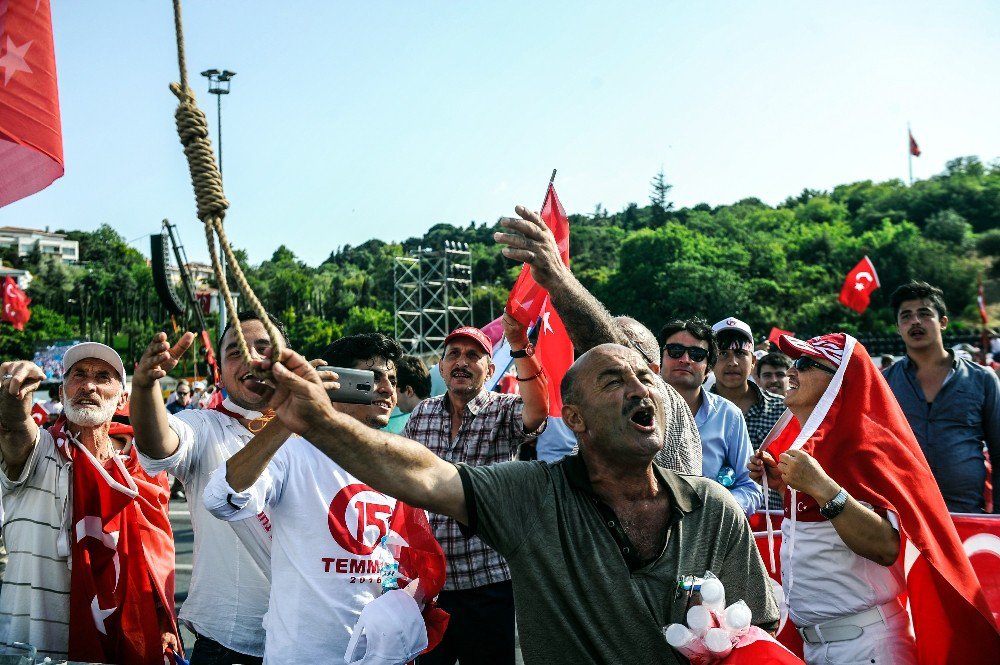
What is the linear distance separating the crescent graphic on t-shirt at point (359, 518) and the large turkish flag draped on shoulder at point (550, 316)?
1.97 metres

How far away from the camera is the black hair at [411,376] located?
674cm

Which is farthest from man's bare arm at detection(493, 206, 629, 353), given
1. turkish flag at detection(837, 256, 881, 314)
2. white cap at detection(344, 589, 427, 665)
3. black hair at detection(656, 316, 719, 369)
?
turkish flag at detection(837, 256, 881, 314)

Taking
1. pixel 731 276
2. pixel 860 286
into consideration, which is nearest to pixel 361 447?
pixel 860 286

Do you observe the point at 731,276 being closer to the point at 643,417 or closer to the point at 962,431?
the point at 962,431

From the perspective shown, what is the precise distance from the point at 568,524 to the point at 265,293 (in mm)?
81964

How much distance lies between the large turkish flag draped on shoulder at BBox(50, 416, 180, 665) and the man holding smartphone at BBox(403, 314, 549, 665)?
1.25 m

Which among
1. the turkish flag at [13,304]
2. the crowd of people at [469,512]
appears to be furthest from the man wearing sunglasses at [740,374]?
the turkish flag at [13,304]

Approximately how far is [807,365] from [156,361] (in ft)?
8.07

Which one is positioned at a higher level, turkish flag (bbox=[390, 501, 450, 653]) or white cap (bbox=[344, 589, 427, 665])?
turkish flag (bbox=[390, 501, 450, 653])

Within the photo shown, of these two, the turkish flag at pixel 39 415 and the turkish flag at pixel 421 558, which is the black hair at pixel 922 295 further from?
the turkish flag at pixel 39 415

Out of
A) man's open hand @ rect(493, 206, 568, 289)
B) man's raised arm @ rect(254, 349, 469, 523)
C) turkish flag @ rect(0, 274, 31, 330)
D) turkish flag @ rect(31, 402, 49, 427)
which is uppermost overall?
turkish flag @ rect(0, 274, 31, 330)

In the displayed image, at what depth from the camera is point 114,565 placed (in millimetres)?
3627

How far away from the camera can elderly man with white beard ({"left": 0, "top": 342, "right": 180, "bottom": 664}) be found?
3.50 m

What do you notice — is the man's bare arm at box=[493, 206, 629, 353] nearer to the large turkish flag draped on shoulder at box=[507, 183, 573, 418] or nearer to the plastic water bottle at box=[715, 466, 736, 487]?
the plastic water bottle at box=[715, 466, 736, 487]
